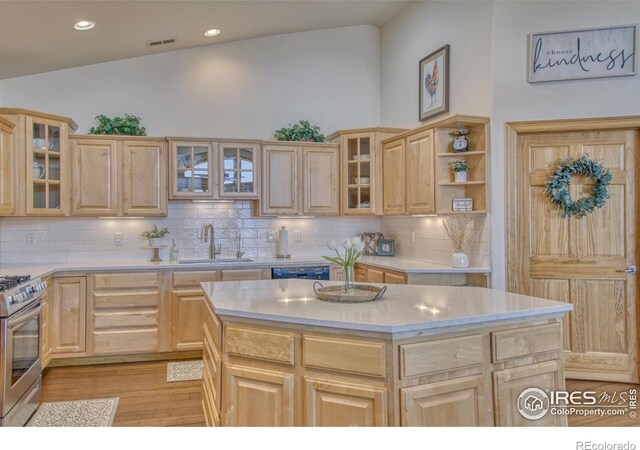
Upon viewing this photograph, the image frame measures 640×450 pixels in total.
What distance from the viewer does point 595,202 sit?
3.59 metres

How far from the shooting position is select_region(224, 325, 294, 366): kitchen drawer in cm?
201

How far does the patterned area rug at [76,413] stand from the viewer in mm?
2871

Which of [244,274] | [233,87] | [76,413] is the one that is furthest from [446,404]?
[233,87]

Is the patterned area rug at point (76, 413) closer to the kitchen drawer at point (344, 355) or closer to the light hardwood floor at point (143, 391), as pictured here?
the light hardwood floor at point (143, 391)

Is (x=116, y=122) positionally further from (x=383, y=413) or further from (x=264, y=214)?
(x=383, y=413)

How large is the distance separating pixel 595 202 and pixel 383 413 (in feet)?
9.30

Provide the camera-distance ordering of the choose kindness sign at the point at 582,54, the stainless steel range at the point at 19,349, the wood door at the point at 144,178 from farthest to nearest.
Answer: the wood door at the point at 144,178 → the choose kindness sign at the point at 582,54 → the stainless steel range at the point at 19,349

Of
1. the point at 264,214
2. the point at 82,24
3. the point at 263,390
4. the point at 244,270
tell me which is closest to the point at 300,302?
the point at 263,390

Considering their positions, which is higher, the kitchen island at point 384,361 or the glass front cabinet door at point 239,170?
the glass front cabinet door at point 239,170

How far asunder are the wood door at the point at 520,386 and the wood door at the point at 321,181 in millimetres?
3129

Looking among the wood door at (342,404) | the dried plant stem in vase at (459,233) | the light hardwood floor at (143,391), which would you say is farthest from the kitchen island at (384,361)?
the dried plant stem in vase at (459,233)

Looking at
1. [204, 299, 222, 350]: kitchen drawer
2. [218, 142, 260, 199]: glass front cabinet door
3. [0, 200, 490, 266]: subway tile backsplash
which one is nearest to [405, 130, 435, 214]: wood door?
[0, 200, 490, 266]: subway tile backsplash

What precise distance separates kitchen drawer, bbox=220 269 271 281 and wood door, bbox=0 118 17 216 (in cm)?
192

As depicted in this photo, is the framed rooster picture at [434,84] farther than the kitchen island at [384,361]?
Yes
